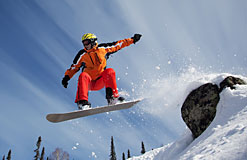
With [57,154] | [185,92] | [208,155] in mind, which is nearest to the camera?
[208,155]

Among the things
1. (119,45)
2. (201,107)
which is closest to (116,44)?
(119,45)

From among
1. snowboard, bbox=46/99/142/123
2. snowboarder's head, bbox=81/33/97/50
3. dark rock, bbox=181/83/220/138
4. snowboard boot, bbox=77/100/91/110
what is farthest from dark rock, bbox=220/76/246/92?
snowboarder's head, bbox=81/33/97/50

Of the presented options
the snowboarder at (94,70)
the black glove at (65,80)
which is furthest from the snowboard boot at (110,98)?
the black glove at (65,80)

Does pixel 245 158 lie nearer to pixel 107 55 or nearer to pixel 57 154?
pixel 107 55

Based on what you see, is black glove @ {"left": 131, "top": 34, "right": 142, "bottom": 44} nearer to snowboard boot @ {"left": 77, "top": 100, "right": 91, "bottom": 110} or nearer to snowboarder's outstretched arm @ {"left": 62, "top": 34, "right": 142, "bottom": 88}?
snowboarder's outstretched arm @ {"left": 62, "top": 34, "right": 142, "bottom": 88}

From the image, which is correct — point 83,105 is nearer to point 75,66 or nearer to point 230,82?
point 75,66

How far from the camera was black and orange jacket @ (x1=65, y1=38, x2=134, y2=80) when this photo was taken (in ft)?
20.2

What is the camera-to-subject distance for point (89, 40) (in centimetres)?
629

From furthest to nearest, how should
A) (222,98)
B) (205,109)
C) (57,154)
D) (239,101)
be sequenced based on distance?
(57,154), (205,109), (222,98), (239,101)

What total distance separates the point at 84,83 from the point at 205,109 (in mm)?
3297

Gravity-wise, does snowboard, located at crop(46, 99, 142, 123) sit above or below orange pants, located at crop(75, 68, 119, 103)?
below

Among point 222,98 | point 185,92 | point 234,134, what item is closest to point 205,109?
point 222,98

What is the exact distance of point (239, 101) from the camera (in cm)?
420

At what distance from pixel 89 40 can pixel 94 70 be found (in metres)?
0.95
